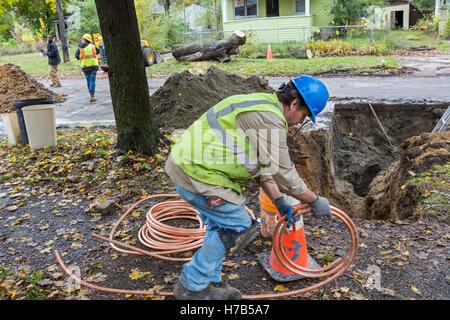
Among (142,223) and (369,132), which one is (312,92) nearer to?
(142,223)

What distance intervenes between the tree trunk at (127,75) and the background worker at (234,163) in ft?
10.9

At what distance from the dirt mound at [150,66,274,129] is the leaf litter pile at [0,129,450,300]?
2.09 m

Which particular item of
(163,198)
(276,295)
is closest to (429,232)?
(276,295)

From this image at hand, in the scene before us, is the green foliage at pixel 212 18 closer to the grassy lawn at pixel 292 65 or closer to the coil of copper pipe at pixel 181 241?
the grassy lawn at pixel 292 65

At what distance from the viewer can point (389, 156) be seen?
30.5ft

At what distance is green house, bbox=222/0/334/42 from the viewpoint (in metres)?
23.0

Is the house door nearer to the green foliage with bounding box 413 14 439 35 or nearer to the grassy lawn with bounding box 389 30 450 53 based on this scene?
the grassy lawn with bounding box 389 30 450 53

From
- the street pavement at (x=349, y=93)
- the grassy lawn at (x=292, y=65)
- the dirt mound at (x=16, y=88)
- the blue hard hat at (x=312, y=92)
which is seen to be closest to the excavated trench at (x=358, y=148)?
the street pavement at (x=349, y=93)

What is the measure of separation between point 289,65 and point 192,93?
29.1 feet

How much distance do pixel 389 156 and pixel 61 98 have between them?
33.8 ft

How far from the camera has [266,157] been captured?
2.69 metres

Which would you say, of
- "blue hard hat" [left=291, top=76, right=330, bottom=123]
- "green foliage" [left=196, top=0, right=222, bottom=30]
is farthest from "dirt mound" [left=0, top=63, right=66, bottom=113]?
"green foliage" [left=196, top=0, right=222, bottom=30]

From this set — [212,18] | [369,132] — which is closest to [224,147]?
[369,132]

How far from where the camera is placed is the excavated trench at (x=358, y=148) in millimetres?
6730
